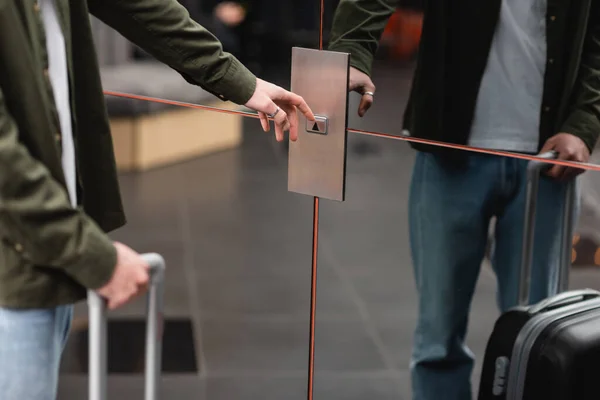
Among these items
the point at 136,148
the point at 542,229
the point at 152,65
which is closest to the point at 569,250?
the point at 542,229

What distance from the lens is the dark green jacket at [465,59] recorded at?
163 cm

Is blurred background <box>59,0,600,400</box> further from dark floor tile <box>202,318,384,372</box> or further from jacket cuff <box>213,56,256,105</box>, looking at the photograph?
jacket cuff <box>213,56,256,105</box>

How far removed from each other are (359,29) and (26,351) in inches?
35.2

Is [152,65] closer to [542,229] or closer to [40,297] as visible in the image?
[542,229]

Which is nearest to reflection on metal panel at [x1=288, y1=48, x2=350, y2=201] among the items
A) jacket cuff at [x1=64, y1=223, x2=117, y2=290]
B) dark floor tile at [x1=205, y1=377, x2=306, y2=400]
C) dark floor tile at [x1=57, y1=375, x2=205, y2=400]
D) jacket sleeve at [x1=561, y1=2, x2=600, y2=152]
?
jacket sleeve at [x1=561, y1=2, x2=600, y2=152]

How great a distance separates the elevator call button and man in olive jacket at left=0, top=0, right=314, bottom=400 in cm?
37

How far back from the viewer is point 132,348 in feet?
8.66

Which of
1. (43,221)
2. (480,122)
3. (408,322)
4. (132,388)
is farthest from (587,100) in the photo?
(132,388)

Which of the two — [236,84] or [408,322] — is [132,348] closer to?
[408,322]

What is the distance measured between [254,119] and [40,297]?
3.22 feet

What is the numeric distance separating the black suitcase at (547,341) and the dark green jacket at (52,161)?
2.50ft

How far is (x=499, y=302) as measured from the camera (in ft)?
5.90

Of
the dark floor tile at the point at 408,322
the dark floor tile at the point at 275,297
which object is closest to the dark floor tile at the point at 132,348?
the dark floor tile at the point at 275,297

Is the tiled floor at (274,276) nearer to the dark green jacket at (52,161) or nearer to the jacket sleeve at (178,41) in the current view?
the jacket sleeve at (178,41)
